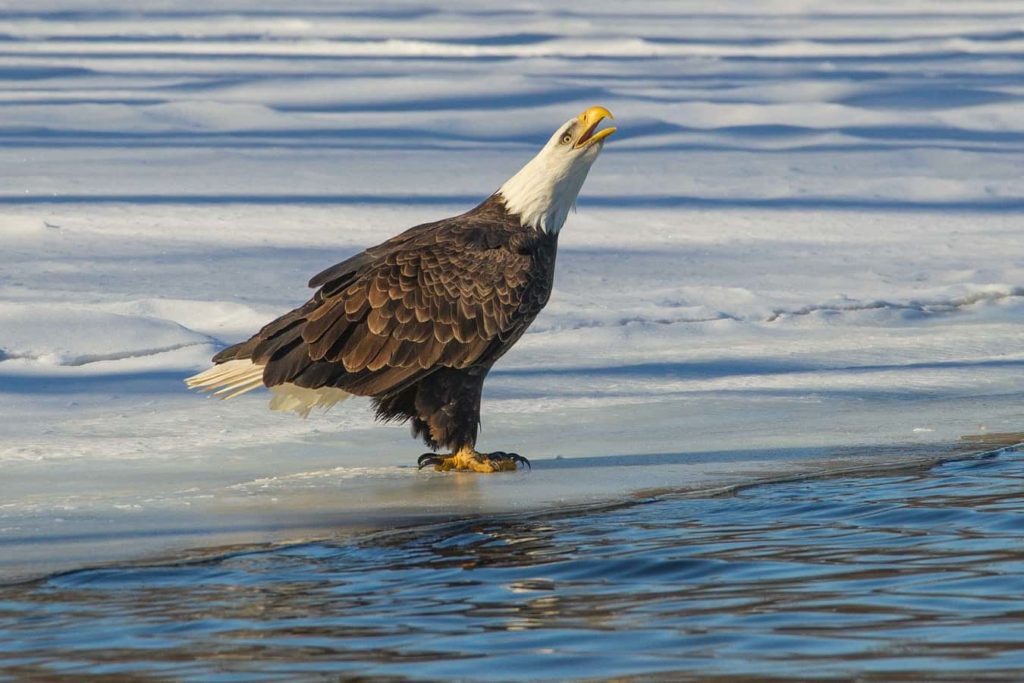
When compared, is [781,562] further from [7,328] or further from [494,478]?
[7,328]

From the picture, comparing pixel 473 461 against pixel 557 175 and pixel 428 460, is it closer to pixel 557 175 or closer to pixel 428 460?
pixel 428 460

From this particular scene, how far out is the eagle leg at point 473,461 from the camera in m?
6.61

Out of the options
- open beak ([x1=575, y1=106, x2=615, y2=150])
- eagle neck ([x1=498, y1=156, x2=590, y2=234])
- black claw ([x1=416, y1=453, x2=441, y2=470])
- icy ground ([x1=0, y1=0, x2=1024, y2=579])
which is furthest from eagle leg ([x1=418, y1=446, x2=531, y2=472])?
open beak ([x1=575, y1=106, x2=615, y2=150])

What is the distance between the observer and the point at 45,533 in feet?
17.6

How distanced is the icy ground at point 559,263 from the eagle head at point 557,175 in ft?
2.71

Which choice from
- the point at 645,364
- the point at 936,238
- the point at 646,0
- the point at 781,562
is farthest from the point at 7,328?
the point at 646,0

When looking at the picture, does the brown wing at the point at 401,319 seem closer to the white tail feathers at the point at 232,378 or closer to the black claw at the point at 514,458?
the white tail feathers at the point at 232,378

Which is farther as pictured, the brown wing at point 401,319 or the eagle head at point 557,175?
the eagle head at point 557,175

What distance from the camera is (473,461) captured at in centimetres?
667

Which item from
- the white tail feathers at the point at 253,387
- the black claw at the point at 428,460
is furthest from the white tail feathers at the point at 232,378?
the black claw at the point at 428,460

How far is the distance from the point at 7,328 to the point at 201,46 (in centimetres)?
1522

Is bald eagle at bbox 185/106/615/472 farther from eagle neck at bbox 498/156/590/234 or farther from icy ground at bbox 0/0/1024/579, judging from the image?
icy ground at bbox 0/0/1024/579

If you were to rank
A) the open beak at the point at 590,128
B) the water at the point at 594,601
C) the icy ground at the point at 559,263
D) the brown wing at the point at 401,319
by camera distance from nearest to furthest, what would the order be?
the water at the point at 594,601, the icy ground at the point at 559,263, the brown wing at the point at 401,319, the open beak at the point at 590,128

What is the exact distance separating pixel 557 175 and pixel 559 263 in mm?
3568
